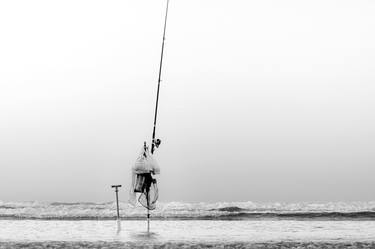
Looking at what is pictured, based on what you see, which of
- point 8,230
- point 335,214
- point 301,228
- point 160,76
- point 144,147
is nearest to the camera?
point 144,147

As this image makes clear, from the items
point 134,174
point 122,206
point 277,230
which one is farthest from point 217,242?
point 122,206

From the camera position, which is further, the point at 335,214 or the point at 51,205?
the point at 51,205

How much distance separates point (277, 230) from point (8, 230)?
866 centimetres

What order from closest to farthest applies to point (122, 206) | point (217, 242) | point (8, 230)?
point (217, 242), point (8, 230), point (122, 206)

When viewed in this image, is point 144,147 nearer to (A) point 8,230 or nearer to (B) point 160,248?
(B) point 160,248

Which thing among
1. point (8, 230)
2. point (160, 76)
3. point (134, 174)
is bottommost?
point (8, 230)

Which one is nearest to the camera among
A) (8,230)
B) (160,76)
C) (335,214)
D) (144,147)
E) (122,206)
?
(144,147)

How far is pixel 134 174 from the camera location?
47.4 ft

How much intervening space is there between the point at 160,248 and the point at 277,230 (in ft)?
21.8

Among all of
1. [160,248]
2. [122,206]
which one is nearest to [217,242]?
[160,248]

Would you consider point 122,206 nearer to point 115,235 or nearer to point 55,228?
point 55,228

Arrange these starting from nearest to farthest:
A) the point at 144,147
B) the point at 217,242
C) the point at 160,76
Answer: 1. the point at 217,242
2. the point at 144,147
3. the point at 160,76

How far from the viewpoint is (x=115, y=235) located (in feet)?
49.2

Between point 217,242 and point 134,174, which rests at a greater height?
point 134,174
